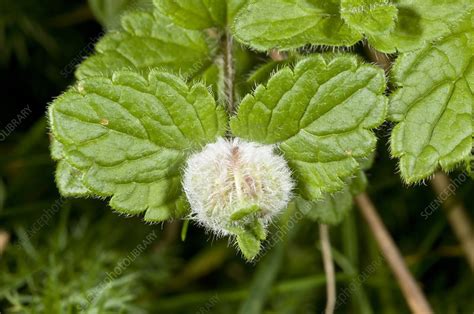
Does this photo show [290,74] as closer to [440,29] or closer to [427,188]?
[440,29]

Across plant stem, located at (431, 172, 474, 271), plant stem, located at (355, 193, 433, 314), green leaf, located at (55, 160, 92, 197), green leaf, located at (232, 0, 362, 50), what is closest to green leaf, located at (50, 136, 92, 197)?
green leaf, located at (55, 160, 92, 197)

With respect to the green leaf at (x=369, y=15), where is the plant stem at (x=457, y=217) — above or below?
below

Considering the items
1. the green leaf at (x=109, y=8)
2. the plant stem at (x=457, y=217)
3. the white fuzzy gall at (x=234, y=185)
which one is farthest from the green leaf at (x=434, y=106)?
the green leaf at (x=109, y=8)

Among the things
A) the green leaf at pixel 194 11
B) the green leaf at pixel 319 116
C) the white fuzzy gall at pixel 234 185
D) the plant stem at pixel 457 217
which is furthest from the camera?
the plant stem at pixel 457 217

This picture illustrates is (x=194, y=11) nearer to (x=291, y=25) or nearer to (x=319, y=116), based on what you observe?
(x=291, y=25)

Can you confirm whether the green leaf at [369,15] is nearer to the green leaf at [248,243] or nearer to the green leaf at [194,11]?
the green leaf at [194,11]

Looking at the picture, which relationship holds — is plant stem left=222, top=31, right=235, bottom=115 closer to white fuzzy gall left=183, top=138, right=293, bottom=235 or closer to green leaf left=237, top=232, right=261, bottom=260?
white fuzzy gall left=183, top=138, right=293, bottom=235
